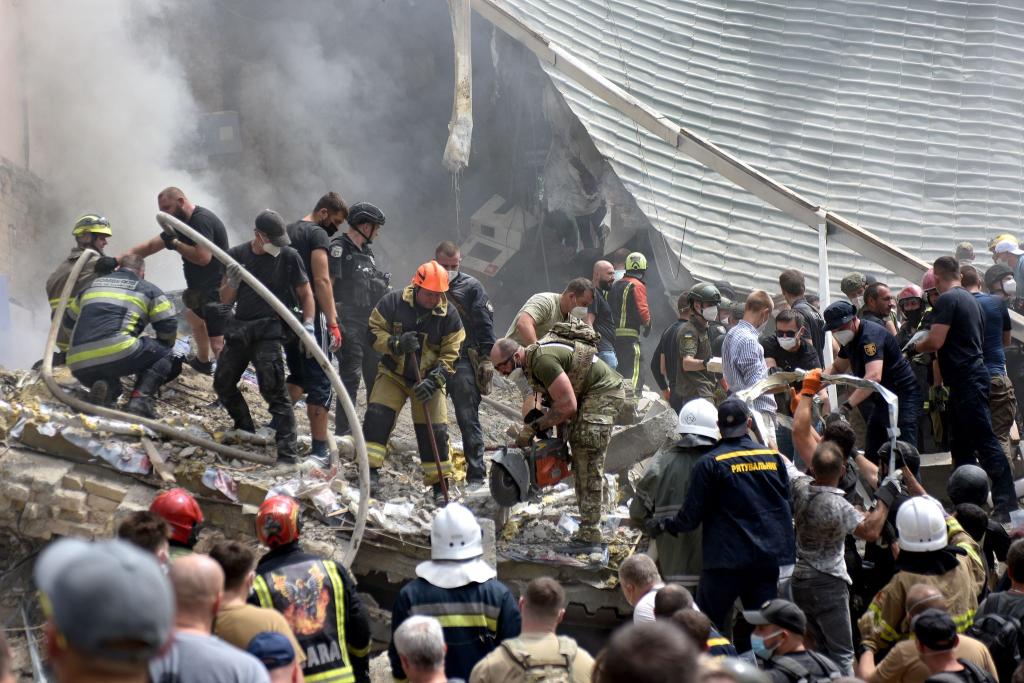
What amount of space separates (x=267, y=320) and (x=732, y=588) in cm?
362

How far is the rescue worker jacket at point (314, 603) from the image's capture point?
4555 millimetres

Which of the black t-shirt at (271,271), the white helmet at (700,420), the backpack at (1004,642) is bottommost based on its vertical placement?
the backpack at (1004,642)

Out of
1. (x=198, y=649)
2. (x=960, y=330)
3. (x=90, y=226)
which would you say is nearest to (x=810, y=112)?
(x=960, y=330)

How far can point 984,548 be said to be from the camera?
6.50m

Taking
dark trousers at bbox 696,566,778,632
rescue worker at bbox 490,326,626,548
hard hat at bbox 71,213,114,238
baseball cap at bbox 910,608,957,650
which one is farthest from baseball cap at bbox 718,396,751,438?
hard hat at bbox 71,213,114,238

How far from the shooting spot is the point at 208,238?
8133mm

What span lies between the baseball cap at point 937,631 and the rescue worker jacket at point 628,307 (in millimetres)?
6491

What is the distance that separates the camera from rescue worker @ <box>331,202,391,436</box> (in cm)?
849

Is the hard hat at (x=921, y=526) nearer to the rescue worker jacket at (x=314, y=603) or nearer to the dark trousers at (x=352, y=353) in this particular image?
the rescue worker jacket at (x=314, y=603)

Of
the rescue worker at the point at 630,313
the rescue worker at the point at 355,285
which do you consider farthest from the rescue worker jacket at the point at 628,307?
the rescue worker at the point at 355,285

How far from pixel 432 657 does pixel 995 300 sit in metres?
6.19

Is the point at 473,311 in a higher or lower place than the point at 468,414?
higher

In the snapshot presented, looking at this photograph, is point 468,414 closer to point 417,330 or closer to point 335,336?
point 417,330

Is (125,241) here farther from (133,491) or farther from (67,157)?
(133,491)
